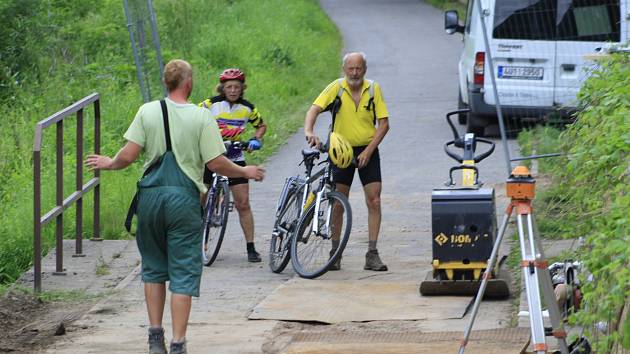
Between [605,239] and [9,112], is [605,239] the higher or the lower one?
the higher one

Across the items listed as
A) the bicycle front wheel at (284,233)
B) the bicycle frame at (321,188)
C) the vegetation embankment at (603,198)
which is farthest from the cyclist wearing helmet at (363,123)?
the vegetation embankment at (603,198)

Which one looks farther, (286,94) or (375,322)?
(286,94)

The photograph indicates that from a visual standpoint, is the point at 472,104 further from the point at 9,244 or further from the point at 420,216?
the point at 9,244

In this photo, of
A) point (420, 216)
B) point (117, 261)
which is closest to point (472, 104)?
point (420, 216)

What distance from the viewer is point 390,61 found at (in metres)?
26.9

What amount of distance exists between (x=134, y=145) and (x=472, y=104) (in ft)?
31.8

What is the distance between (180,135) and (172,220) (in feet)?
1.63

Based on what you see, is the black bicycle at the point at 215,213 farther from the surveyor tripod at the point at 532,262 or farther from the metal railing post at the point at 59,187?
the surveyor tripod at the point at 532,262

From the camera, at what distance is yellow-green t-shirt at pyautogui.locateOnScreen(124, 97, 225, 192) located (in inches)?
293

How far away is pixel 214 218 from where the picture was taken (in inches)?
418

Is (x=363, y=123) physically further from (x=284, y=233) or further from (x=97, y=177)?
(x=97, y=177)

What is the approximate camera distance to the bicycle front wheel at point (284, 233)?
10.2 m

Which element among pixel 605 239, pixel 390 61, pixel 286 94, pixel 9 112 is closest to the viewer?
pixel 605 239

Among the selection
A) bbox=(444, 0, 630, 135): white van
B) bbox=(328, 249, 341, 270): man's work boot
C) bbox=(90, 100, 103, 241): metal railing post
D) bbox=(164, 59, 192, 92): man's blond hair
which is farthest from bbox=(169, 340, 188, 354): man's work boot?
bbox=(444, 0, 630, 135): white van
